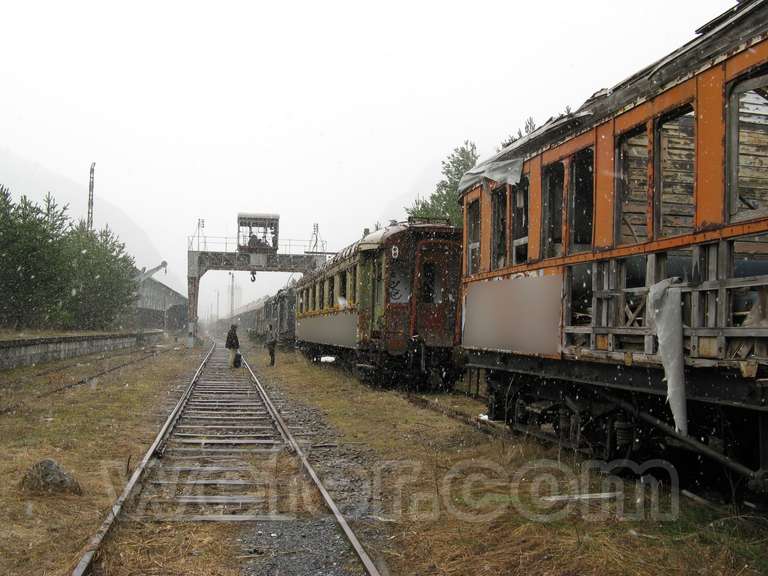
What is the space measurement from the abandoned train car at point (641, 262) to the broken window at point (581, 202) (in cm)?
1

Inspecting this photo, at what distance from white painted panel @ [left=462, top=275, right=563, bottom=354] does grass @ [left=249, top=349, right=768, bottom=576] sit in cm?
122

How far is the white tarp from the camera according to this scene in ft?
15.2

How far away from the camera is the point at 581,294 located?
6.55 metres

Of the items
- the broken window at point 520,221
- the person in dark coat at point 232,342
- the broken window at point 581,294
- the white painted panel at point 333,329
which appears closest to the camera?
the broken window at point 581,294

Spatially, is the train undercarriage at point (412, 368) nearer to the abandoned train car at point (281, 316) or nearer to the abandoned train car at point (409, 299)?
the abandoned train car at point (409, 299)

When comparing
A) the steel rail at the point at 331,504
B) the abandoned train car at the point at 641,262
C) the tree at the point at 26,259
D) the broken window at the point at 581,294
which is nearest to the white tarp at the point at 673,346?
the abandoned train car at the point at 641,262

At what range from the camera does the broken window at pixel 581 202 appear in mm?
6574

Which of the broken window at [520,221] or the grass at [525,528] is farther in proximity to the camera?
the broken window at [520,221]

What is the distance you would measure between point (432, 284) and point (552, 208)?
733 centimetres

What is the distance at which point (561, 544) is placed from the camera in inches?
183

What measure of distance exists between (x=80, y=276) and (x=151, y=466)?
3001cm

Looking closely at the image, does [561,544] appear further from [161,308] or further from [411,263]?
[161,308]

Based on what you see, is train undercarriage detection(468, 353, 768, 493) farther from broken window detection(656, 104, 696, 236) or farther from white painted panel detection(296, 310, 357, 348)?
white painted panel detection(296, 310, 357, 348)

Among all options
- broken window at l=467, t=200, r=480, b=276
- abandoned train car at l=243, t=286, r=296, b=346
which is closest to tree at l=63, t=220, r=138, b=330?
abandoned train car at l=243, t=286, r=296, b=346
